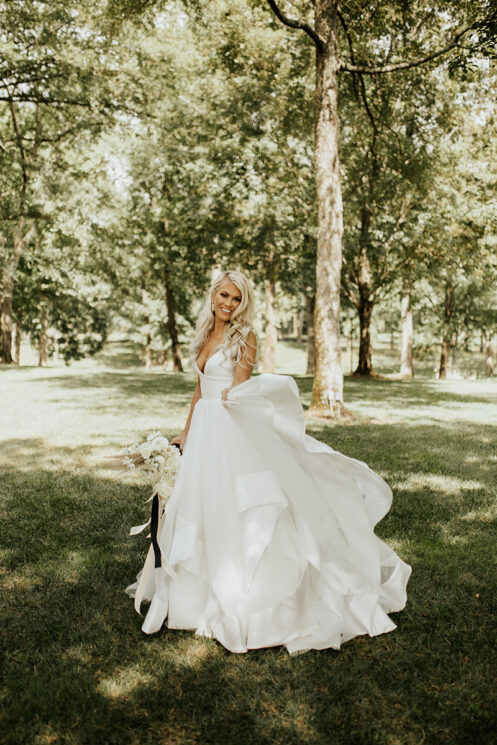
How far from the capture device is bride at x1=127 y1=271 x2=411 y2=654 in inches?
145

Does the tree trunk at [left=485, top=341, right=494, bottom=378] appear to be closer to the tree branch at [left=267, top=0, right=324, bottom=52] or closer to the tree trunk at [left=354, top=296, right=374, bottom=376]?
the tree trunk at [left=354, top=296, right=374, bottom=376]

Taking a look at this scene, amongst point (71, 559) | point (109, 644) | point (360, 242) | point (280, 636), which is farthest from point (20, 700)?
point (360, 242)

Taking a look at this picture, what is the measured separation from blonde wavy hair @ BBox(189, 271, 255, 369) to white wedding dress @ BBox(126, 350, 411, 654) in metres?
0.41

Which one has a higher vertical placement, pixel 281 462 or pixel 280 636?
pixel 281 462

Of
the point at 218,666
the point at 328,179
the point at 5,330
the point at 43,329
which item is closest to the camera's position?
the point at 218,666

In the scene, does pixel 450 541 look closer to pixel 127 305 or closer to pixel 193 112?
pixel 193 112

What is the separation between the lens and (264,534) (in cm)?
368

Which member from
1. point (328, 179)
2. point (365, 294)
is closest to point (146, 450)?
point (328, 179)

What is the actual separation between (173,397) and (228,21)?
1027 cm

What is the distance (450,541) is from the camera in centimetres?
541

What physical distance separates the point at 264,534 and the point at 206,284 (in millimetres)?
29448

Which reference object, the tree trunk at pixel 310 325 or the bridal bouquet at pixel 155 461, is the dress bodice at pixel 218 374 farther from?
the tree trunk at pixel 310 325

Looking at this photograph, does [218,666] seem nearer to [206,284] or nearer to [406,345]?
[206,284]

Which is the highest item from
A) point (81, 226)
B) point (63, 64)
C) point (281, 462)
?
point (63, 64)
